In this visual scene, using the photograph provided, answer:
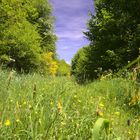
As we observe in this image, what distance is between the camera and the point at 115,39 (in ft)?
59.6

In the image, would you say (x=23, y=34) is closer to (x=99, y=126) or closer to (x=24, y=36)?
(x=24, y=36)

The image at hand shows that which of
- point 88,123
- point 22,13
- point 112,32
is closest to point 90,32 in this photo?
point 112,32

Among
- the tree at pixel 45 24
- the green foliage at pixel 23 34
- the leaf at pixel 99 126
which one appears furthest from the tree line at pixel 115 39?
the tree at pixel 45 24

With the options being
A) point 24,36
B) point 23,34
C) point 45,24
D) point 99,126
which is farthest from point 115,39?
point 45,24

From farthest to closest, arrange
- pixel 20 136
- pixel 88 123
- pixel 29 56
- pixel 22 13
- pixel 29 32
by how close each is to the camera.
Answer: pixel 29 56
pixel 29 32
pixel 22 13
pixel 88 123
pixel 20 136

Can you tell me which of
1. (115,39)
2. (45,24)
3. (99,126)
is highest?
(45,24)

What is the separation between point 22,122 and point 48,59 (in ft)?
133

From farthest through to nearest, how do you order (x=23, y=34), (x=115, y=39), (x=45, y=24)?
1. (x=45, y=24)
2. (x=23, y=34)
3. (x=115, y=39)

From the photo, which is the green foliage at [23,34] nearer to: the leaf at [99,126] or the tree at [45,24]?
the tree at [45,24]

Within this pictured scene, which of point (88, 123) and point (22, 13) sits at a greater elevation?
point (22, 13)

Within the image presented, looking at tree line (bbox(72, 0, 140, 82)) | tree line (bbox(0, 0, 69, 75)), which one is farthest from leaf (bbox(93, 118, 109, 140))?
tree line (bbox(72, 0, 140, 82))

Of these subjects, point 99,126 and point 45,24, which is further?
point 45,24

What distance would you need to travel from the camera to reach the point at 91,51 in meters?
21.2

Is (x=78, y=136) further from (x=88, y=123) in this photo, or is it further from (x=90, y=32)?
(x=90, y=32)
